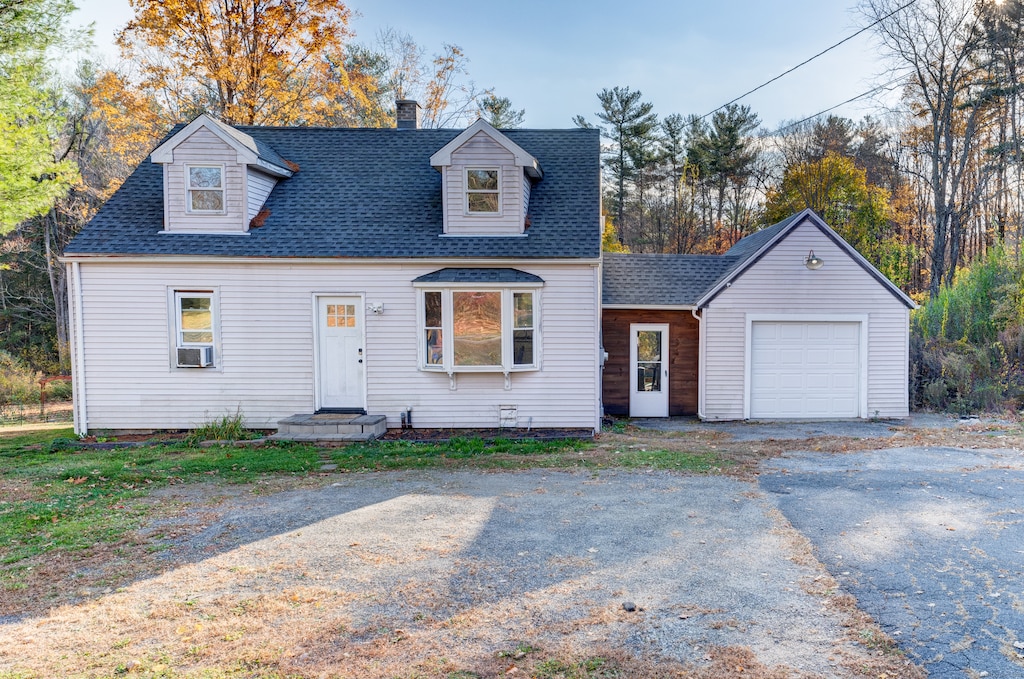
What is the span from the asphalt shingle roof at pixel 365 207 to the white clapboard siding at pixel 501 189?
27 centimetres

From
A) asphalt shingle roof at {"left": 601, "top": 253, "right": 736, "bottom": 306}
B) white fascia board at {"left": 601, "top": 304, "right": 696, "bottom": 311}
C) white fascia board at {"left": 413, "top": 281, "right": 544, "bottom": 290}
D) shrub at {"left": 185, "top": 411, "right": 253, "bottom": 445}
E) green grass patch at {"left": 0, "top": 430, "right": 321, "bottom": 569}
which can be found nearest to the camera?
green grass patch at {"left": 0, "top": 430, "right": 321, "bottom": 569}

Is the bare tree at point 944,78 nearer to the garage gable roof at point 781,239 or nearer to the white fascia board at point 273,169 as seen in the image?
the garage gable roof at point 781,239

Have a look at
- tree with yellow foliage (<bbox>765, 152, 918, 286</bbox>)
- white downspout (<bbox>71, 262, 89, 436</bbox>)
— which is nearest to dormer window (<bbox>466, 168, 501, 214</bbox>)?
white downspout (<bbox>71, 262, 89, 436</bbox>)

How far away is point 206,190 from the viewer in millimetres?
11484

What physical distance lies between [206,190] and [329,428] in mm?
5264

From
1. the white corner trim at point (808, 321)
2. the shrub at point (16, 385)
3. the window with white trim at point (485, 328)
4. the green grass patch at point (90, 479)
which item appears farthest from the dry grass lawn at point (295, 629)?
the shrub at point (16, 385)

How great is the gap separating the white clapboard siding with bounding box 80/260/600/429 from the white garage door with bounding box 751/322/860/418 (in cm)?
420

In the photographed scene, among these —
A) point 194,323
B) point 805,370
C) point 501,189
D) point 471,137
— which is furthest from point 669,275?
point 194,323

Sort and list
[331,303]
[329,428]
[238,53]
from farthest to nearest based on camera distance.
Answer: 1. [238,53]
2. [331,303]
3. [329,428]

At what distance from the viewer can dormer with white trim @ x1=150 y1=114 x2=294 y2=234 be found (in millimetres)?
11297

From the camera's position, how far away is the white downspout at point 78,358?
1104cm

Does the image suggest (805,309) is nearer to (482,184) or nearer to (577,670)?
(482,184)

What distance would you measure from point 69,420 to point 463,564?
589 inches

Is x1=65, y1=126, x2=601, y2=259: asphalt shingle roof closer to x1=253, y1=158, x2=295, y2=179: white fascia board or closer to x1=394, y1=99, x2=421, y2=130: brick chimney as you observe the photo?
x1=253, y1=158, x2=295, y2=179: white fascia board
